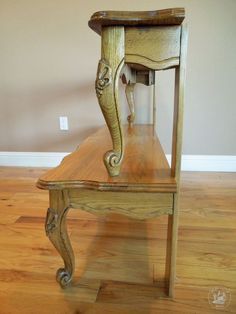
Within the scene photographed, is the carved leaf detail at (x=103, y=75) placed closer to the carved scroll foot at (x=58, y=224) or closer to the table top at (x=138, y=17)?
the table top at (x=138, y=17)

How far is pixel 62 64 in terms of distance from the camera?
2199mm

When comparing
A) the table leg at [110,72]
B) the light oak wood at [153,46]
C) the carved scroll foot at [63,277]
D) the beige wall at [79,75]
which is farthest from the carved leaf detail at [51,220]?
the beige wall at [79,75]

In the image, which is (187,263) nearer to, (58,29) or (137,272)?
(137,272)

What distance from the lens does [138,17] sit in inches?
25.4

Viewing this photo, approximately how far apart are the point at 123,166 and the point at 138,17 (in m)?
0.50

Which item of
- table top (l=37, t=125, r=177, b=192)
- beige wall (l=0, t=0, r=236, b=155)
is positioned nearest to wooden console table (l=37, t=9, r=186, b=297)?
table top (l=37, t=125, r=177, b=192)

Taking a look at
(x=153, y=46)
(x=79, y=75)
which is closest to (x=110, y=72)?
(x=153, y=46)

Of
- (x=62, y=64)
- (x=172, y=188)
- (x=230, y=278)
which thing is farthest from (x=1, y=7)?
(x=230, y=278)

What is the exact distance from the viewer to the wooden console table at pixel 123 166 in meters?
0.68

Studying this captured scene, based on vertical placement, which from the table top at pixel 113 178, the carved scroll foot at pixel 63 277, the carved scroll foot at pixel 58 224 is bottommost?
the carved scroll foot at pixel 63 277

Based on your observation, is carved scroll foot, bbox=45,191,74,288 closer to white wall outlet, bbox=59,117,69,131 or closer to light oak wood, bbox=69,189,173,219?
light oak wood, bbox=69,189,173,219

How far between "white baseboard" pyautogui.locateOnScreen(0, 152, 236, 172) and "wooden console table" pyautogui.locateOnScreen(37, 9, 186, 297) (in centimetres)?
133

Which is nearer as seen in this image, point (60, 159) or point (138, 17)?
point (138, 17)

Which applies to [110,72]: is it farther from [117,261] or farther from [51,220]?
[117,261]
